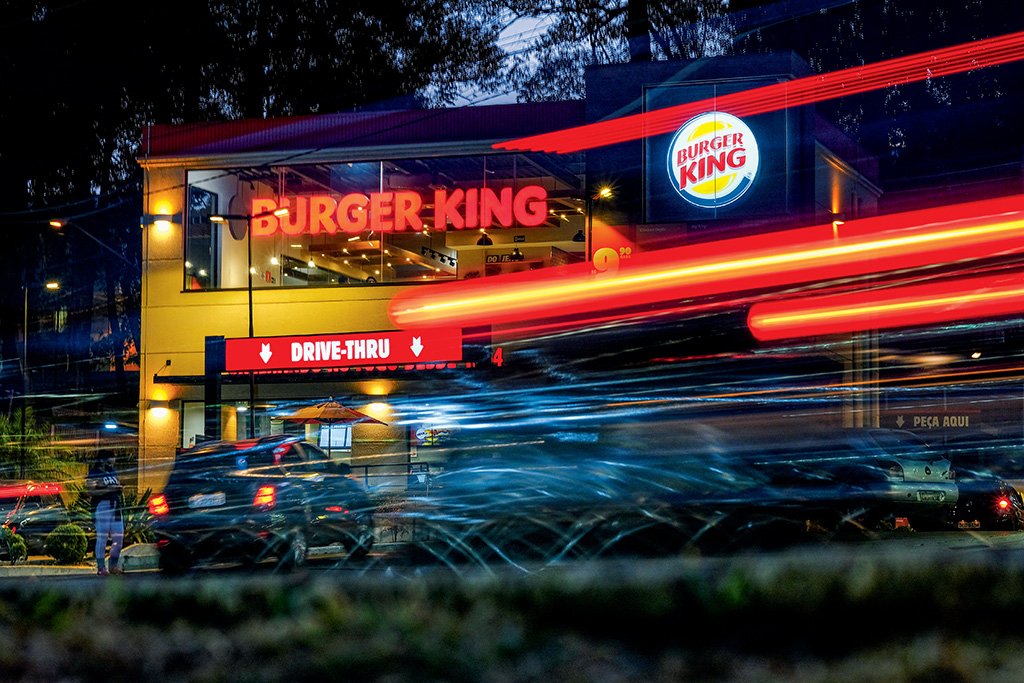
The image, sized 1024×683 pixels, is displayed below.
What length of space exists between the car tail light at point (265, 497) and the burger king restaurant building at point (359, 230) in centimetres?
1053

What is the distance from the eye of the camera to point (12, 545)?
54.1 ft

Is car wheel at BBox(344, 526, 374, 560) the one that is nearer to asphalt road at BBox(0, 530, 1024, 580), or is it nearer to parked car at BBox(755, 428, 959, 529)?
asphalt road at BBox(0, 530, 1024, 580)

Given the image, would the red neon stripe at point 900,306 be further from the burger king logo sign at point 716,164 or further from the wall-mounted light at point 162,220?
the wall-mounted light at point 162,220

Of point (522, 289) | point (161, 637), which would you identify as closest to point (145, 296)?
point (522, 289)

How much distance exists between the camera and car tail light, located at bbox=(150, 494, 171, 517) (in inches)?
580

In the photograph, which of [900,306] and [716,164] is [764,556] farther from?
[716,164]

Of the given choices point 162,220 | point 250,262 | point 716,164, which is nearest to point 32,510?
point 250,262

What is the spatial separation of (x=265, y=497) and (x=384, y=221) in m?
15.7

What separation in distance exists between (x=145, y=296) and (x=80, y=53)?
9106 mm

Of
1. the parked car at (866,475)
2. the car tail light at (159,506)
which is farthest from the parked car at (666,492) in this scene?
the car tail light at (159,506)

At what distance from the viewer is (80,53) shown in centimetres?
3484

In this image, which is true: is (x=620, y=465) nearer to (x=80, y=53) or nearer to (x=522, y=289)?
(x=522, y=289)

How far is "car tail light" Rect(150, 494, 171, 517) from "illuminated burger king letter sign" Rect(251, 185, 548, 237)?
48.5ft

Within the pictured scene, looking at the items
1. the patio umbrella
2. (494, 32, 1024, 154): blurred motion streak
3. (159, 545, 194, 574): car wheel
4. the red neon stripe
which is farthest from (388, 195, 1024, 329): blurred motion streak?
the patio umbrella
